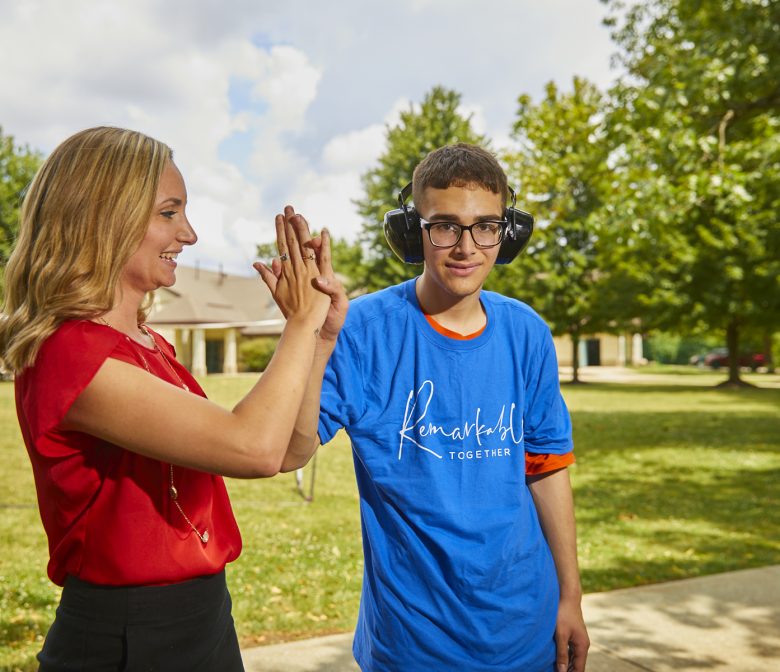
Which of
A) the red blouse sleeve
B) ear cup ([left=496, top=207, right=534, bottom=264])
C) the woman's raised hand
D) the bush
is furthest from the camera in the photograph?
the bush

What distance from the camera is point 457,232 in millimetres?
2461

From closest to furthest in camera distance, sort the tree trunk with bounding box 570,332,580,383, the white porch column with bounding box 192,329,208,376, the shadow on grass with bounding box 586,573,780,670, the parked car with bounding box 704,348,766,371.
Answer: the shadow on grass with bounding box 586,573,780,670 → the tree trunk with bounding box 570,332,580,383 → the white porch column with bounding box 192,329,208,376 → the parked car with bounding box 704,348,766,371

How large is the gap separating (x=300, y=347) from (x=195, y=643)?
30.8 inches

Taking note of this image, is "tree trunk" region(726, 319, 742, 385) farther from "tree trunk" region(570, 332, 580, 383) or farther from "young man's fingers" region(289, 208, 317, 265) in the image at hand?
"young man's fingers" region(289, 208, 317, 265)

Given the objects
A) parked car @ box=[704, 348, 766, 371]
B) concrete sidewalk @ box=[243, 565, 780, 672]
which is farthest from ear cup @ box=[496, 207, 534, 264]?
parked car @ box=[704, 348, 766, 371]

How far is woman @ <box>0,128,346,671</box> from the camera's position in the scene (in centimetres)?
170

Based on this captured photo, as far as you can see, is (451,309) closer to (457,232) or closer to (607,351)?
(457,232)

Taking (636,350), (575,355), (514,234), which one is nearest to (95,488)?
(514,234)

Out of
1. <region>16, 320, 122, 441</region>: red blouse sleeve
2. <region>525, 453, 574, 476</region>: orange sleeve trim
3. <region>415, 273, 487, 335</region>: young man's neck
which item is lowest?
<region>525, 453, 574, 476</region>: orange sleeve trim

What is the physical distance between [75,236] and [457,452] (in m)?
1.15

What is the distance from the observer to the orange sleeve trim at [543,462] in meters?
2.51

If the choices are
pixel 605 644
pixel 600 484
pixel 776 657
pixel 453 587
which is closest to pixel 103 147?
pixel 453 587

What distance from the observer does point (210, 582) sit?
2.00 metres

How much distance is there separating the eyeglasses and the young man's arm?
0.74 metres
